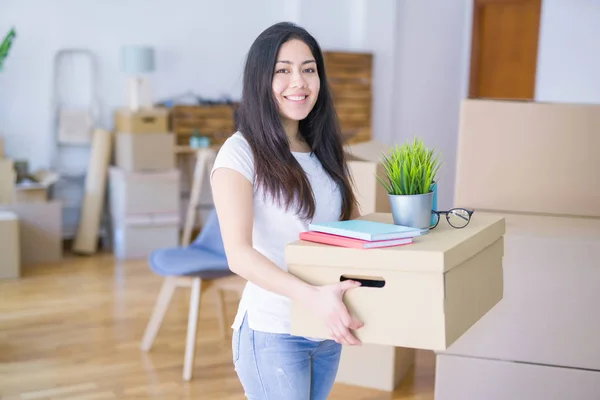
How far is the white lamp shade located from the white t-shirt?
4285mm

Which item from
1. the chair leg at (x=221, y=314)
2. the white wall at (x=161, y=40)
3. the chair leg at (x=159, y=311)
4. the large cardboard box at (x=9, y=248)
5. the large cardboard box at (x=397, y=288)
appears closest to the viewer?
the large cardboard box at (x=397, y=288)

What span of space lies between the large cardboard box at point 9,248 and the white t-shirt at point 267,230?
370 centimetres

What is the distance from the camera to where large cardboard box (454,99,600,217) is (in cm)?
241

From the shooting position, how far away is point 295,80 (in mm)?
1520

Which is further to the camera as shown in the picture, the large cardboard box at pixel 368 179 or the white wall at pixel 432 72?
the white wall at pixel 432 72

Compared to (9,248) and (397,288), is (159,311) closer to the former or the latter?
(9,248)

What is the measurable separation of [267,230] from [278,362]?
258 mm

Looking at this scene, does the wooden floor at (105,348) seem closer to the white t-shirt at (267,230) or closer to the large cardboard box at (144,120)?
the large cardboard box at (144,120)

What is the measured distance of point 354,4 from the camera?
618cm

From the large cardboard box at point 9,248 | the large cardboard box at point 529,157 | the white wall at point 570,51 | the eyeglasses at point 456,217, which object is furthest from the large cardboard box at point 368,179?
the large cardboard box at point 9,248

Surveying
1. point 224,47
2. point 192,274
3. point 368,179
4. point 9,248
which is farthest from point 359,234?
point 224,47

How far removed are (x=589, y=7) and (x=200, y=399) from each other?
3.20 meters

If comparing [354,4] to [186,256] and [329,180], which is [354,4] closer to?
[186,256]

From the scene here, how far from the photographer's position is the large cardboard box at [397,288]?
4.48 feet
